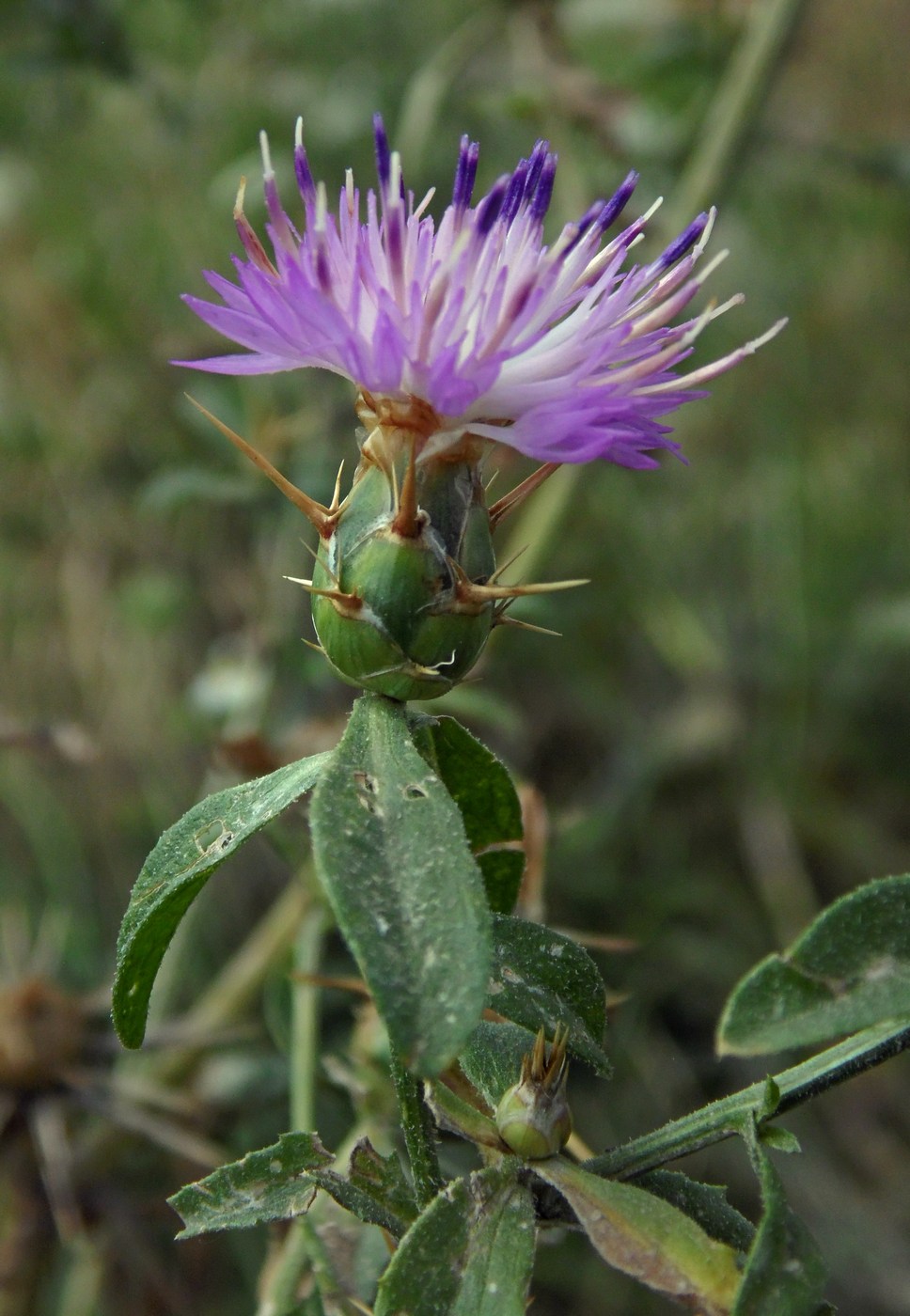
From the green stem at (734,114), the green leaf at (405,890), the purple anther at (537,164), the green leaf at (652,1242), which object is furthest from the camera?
the green stem at (734,114)

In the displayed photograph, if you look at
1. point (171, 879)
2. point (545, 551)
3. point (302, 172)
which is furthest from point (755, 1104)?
point (545, 551)

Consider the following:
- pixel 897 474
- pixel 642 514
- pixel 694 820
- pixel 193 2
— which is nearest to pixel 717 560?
pixel 642 514

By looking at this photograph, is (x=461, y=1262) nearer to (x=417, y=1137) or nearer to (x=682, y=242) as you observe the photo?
(x=417, y=1137)

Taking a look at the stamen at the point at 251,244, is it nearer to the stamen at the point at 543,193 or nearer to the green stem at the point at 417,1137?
the stamen at the point at 543,193

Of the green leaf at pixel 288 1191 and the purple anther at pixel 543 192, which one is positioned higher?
the purple anther at pixel 543 192

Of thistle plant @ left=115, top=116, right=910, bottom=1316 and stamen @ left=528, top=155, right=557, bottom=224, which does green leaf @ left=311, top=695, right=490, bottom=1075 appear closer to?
thistle plant @ left=115, top=116, right=910, bottom=1316

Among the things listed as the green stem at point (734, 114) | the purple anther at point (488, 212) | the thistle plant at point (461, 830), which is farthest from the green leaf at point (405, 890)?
the green stem at point (734, 114)
